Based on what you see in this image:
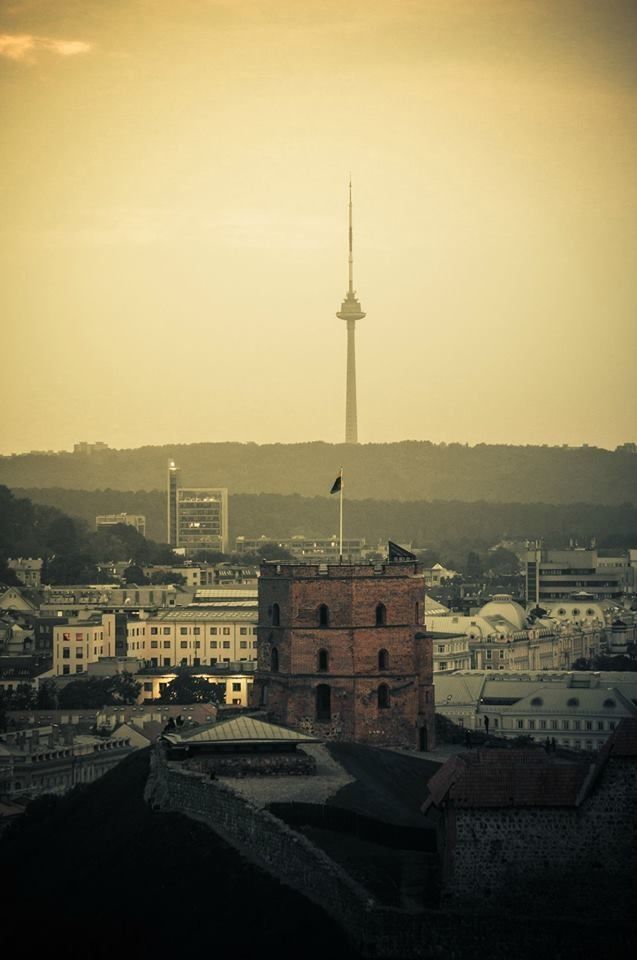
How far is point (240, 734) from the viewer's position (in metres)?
69.8

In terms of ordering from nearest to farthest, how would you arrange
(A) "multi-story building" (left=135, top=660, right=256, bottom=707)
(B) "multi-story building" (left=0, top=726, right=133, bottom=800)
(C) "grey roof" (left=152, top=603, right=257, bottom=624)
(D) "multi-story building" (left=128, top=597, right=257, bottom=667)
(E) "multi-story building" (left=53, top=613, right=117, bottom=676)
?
(B) "multi-story building" (left=0, top=726, right=133, bottom=800) → (A) "multi-story building" (left=135, top=660, right=256, bottom=707) → (E) "multi-story building" (left=53, top=613, right=117, bottom=676) → (D) "multi-story building" (left=128, top=597, right=257, bottom=667) → (C) "grey roof" (left=152, top=603, right=257, bottom=624)

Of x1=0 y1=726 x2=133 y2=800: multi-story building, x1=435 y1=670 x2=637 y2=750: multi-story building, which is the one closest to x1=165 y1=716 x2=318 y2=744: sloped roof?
x1=0 y1=726 x2=133 y2=800: multi-story building

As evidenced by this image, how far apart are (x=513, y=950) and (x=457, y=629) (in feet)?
466

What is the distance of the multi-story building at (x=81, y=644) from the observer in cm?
18662

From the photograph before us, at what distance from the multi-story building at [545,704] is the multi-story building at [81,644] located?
1569 inches

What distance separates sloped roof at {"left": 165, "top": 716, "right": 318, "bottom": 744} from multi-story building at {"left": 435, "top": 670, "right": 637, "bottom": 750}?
5412 centimetres

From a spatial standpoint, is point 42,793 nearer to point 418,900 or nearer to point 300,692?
point 300,692

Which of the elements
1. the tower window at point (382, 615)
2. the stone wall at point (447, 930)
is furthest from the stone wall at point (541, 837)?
the tower window at point (382, 615)

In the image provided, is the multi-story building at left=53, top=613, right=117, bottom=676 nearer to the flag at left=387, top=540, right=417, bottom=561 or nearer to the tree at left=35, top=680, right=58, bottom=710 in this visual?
the tree at left=35, top=680, right=58, bottom=710

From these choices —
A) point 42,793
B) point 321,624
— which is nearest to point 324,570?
point 321,624

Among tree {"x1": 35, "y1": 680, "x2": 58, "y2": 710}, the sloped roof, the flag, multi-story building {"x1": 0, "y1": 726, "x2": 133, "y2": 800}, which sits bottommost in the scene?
multi-story building {"x1": 0, "y1": 726, "x2": 133, "y2": 800}

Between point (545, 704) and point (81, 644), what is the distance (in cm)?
5781

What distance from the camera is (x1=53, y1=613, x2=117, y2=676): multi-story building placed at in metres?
187

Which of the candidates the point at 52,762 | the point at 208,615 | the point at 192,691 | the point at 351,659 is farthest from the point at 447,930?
the point at 208,615
